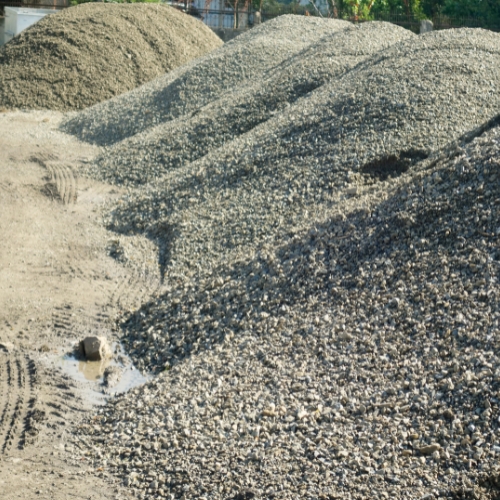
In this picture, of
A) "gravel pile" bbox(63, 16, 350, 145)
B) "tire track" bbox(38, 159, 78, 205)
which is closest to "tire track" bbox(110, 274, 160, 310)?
"tire track" bbox(38, 159, 78, 205)

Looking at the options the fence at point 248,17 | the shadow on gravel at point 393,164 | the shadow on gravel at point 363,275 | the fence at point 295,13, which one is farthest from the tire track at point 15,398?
the fence at point 295,13

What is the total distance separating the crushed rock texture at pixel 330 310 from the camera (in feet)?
15.7

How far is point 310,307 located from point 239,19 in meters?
20.9

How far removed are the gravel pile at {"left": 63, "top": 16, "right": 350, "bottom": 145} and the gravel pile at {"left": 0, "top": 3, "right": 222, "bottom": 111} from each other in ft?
5.87

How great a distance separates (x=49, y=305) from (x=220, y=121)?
503 cm

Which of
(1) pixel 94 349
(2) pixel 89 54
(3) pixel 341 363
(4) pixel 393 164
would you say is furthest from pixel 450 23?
(3) pixel 341 363

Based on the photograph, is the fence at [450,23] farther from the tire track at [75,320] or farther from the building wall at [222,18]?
the tire track at [75,320]

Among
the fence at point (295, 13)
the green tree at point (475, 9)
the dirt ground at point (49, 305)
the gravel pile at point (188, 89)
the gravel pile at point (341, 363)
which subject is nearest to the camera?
the gravel pile at point (341, 363)

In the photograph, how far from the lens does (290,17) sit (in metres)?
18.0

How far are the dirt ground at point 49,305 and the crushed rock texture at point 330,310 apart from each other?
0.92ft

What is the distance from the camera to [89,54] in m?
17.6

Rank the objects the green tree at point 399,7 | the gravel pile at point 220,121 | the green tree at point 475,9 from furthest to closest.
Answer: the green tree at point 399,7
the green tree at point 475,9
the gravel pile at point 220,121

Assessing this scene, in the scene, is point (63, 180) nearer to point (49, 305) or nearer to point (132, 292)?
point (132, 292)

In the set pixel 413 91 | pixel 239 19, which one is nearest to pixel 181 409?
pixel 413 91
